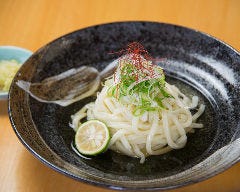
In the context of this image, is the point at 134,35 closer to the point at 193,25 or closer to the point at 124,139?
the point at 193,25

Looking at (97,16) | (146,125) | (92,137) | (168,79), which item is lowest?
(92,137)

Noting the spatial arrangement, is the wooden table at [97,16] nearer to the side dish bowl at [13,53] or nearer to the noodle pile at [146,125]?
the side dish bowl at [13,53]

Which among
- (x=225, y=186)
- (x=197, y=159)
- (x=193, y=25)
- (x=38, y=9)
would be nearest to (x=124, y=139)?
(x=197, y=159)

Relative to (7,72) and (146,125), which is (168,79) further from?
(7,72)

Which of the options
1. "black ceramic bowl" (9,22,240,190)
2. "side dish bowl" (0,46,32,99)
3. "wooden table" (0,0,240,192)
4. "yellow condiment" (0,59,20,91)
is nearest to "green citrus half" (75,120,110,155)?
"black ceramic bowl" (9,22,240,190)

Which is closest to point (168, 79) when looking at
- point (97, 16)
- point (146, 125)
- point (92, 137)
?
point (146, 125)

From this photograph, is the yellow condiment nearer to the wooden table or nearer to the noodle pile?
the wooden table
